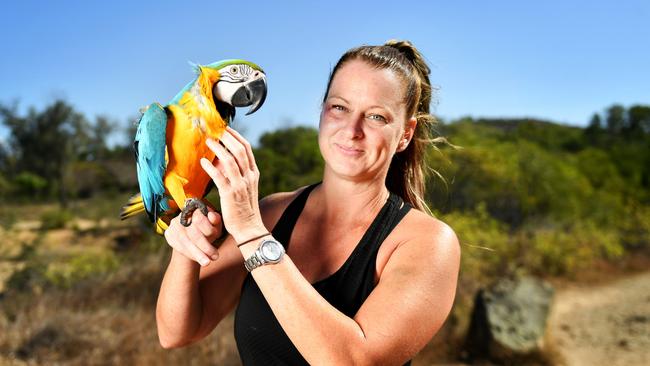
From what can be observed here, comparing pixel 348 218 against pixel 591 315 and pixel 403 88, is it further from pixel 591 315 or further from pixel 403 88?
pixel 591 315

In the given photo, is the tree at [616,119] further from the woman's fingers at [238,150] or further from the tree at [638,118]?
the woman's fingers at [238,150]

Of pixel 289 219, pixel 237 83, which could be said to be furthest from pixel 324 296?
pixel 237 83

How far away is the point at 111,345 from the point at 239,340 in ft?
14.0

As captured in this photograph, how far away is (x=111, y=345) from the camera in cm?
551

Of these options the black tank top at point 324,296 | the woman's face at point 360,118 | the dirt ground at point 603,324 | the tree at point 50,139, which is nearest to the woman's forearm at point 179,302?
the black tank top at point 324,296

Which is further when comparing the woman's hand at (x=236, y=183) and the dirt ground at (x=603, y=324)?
the dirt ground at (x=603, y=324)

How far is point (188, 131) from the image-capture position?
142cm

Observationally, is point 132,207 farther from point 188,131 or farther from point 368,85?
point 368,85

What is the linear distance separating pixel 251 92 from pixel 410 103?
0.56 m

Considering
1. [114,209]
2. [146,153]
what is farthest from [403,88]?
[114,209]

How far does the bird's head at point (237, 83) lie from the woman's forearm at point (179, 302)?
0.51 m

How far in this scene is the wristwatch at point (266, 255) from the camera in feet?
4.45

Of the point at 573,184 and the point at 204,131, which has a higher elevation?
the point at 204,131

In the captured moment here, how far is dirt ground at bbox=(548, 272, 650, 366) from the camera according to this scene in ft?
26.3
